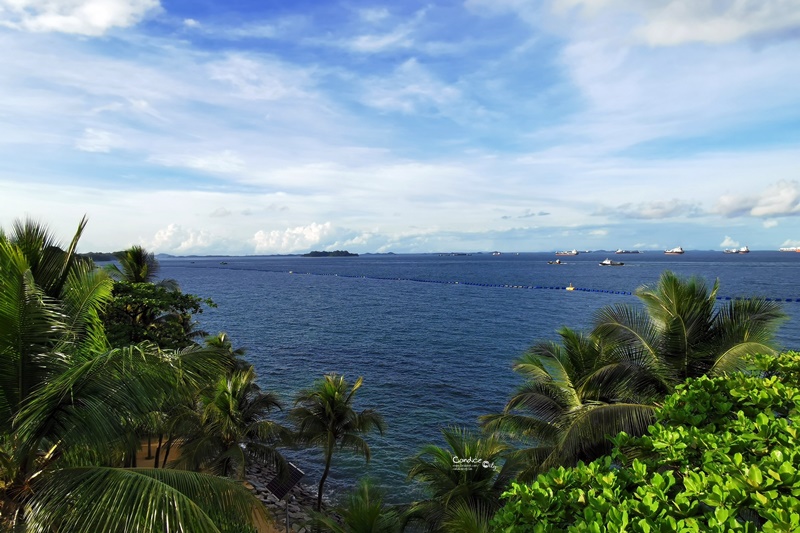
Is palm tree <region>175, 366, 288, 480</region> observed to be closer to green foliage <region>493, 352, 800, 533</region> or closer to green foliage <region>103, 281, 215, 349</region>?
green foliage <region>103, 281, 215, 349</region>

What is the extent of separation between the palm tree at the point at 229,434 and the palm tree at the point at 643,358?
946cm

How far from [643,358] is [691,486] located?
9680 millimetres

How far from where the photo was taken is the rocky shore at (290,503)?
60.7 ft

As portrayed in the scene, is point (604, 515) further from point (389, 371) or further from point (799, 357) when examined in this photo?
point (389, 371)

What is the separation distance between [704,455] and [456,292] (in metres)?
94.7

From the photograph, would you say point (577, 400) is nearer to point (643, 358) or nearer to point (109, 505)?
point (643, 358)

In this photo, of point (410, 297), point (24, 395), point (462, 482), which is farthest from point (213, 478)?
point (410, 297)

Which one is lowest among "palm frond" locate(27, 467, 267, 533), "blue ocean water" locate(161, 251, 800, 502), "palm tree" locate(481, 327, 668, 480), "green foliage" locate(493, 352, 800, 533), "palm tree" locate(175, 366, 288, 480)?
"blue ocean water" locate(161, 251, 800, 502)

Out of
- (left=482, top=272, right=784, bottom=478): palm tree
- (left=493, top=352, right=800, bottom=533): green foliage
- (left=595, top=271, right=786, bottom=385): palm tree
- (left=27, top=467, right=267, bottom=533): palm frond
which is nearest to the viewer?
(left=493, top=352, right=800, bottom=533): green foliage

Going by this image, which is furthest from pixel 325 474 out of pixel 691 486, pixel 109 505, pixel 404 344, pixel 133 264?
pixel 404 344

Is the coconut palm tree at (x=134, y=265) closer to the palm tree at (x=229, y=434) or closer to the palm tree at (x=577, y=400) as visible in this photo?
the palm tree at (x=229, y=434)

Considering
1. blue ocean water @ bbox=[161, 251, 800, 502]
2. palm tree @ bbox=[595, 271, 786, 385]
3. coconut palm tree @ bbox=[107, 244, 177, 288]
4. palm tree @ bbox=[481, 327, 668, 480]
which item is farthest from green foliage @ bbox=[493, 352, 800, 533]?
coconut palm tree @ bbox=[107, 244, 177, 288]

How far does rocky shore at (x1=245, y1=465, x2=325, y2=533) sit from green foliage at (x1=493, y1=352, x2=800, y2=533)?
14.7m

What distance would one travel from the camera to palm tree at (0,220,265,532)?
17.7ft
